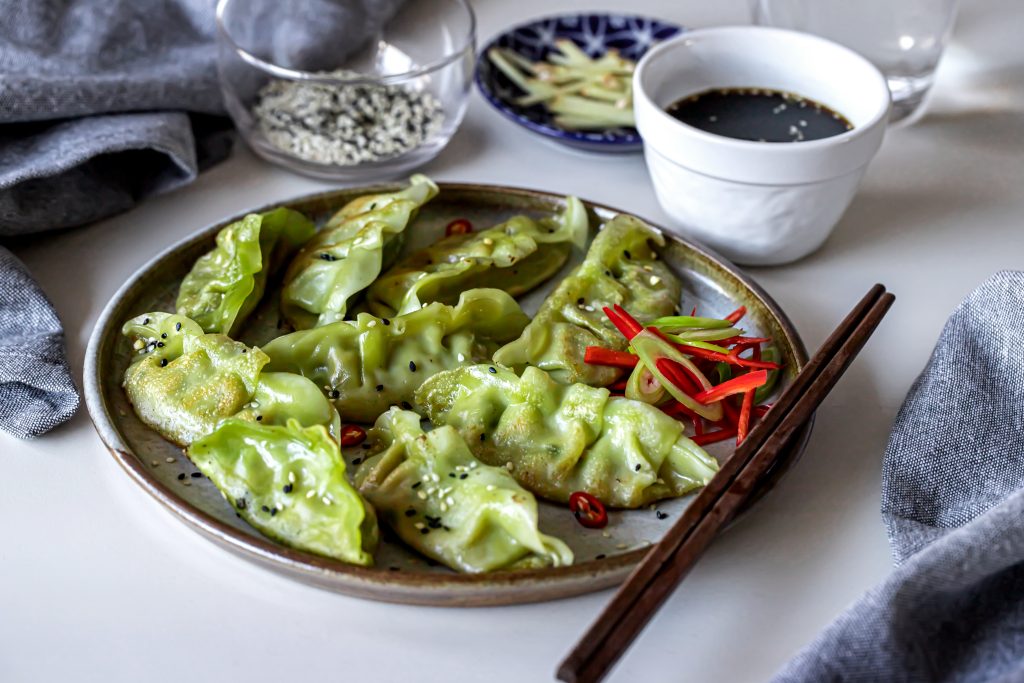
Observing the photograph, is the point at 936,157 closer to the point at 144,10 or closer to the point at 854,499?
the point at 854,499

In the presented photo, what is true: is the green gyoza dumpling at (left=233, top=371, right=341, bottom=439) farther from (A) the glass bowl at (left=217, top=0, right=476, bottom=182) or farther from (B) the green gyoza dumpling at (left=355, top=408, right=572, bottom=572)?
(A) the glass bowl at (left=217, top=0, right=476, bottom=182)

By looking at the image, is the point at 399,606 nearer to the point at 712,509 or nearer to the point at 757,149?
the point at 712,509

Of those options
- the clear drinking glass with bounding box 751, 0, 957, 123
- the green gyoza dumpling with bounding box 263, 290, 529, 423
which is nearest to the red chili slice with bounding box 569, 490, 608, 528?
the green gyoza dumpling with bounding box 263, 290, 529, 423

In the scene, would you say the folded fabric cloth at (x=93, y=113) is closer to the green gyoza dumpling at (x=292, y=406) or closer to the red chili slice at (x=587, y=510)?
the green gyoza dumpling at (x=292, y=406)

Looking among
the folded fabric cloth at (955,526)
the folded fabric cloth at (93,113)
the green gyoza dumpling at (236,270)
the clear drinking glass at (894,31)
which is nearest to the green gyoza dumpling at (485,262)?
the green gyoza dumpling at (236,270)

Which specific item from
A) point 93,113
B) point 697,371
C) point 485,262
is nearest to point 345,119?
point 93,113
